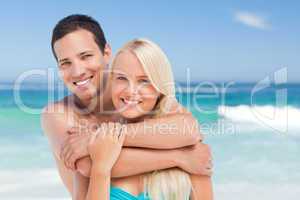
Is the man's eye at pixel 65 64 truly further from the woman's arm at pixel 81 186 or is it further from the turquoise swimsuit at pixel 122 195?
the turquoise swimsuit at pixel 122 195

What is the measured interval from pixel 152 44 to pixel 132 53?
0.32 ft

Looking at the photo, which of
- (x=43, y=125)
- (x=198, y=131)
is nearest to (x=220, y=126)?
(x=198, y=131)

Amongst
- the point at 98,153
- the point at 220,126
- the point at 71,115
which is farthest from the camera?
the point at 220,126

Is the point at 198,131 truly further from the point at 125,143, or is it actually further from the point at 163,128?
the point at 125,143

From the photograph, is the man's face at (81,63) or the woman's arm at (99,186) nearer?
the woman's arm at (99,186)

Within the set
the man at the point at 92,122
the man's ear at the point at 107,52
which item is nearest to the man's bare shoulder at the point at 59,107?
the man at the point at 92,122

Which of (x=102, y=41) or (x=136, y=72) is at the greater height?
(x=102, y=41)

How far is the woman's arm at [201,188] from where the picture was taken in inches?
94.6

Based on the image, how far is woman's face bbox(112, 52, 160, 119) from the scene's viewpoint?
2252mm

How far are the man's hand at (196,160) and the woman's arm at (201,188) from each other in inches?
1.1

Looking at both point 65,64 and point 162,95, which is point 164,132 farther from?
point 65,64

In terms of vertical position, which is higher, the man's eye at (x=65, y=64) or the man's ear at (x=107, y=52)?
the man's ear at (x=107, y=52)

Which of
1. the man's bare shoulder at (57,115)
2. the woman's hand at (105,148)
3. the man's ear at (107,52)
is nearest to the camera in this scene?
the woman's hand at (105,148)

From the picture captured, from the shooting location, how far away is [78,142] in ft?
7.40
